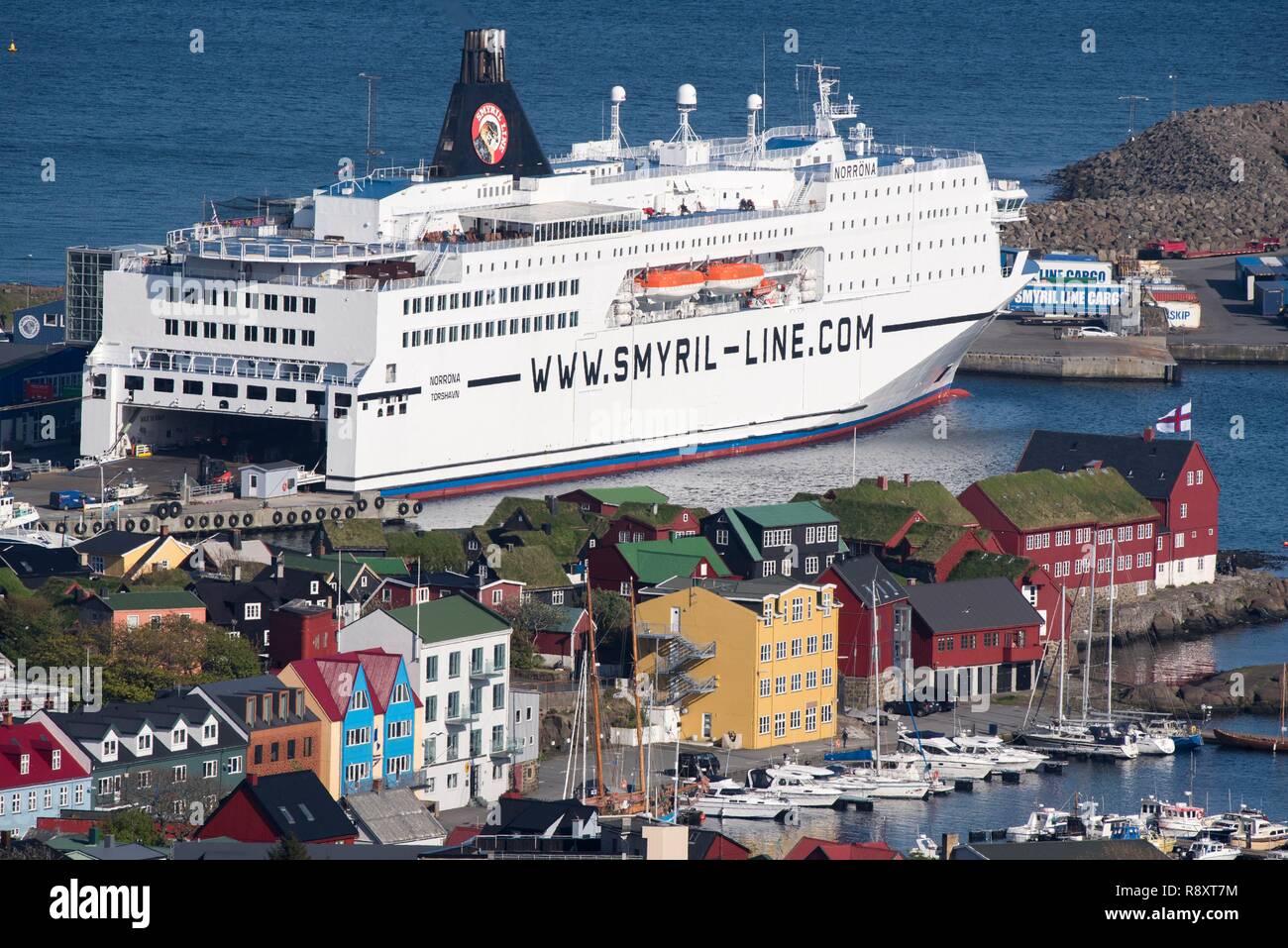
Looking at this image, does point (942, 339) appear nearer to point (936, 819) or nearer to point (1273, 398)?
point (1273, 398)

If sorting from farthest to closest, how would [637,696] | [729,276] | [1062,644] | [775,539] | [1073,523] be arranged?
1. [729,276]
2. [1073,523]
3. [775,539]
4. [1062,644]
5. [637,696]

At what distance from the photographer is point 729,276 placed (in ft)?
222

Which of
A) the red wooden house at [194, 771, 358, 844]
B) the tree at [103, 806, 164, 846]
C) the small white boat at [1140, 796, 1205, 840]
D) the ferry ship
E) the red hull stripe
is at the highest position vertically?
the ferry ship

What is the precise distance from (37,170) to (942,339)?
153 ft

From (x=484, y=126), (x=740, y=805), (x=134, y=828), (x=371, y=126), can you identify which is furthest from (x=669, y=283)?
(x=134, y=828)

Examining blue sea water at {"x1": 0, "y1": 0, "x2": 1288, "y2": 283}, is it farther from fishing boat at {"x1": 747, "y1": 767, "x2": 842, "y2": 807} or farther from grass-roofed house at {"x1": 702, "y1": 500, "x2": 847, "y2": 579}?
fishing boat at {"x1": 747, "y1": 767, "x2": 842, "y2": 807}

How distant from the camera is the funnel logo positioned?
65750 millimetres

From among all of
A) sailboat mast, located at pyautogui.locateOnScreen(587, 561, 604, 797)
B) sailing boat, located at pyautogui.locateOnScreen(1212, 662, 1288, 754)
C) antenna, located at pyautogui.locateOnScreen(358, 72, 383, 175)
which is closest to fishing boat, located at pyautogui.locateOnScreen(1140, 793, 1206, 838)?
sailing boat, located at pyautogui.locateOnScreen(1212, 662, 1288, 754)

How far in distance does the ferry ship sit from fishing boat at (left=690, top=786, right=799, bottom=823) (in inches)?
934

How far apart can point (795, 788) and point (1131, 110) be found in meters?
106

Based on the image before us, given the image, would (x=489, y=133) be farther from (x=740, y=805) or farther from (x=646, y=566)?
(x=740, y=805)
